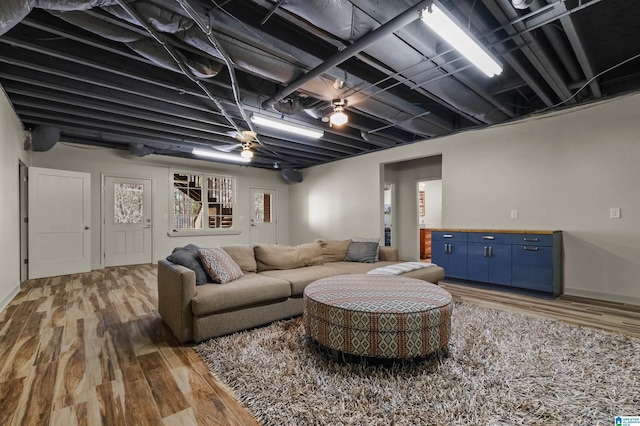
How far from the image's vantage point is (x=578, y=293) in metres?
3.84

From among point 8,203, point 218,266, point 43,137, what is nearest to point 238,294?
point 218,266

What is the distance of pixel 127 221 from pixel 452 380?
698 cm

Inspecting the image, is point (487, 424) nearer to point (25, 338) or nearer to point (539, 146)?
point (25, 338)

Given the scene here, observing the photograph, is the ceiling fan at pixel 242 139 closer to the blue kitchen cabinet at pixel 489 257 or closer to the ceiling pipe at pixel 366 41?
the ceiling pipe at pixel 366 41

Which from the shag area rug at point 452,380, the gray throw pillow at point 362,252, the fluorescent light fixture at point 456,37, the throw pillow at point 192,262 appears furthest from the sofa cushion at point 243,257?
the fluorescent light fixture at point 456,37

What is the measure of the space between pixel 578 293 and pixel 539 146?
2083 mm

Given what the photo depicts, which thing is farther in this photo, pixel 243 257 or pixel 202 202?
pixel 202 202

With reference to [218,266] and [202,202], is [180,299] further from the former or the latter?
[202,202]

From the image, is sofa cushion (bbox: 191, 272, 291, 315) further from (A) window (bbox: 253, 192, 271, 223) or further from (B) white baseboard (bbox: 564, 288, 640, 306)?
(A) window (bbox: 253, 192, 271, 223)

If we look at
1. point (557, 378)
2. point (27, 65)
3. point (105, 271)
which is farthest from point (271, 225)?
point (557, 378)

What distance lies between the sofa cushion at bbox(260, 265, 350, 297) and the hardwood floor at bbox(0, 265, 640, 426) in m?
1.09

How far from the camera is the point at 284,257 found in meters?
3.63

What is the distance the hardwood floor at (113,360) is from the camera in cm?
161

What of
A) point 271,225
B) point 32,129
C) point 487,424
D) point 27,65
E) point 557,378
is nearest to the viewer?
point 487,424
